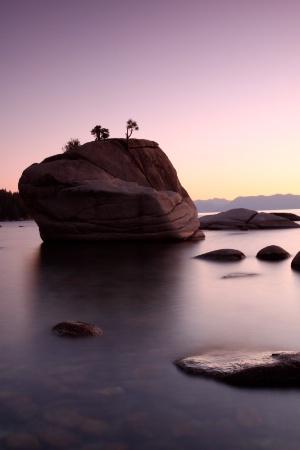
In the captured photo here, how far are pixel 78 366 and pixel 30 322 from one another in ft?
9.11

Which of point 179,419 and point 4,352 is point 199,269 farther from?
point 179,419

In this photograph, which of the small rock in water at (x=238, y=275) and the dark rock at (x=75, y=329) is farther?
the small rock in water at (x=238, y=275)

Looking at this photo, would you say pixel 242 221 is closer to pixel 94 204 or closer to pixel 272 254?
pixel 94 204

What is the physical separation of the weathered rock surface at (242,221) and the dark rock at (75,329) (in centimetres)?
4392

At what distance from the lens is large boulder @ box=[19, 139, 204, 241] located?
25891mm

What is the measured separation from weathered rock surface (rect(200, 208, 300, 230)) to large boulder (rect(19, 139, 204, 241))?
837 inches

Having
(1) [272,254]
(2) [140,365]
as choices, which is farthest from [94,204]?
(2) [140,365]

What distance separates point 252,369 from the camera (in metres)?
5.00

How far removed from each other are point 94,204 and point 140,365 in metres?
20.8

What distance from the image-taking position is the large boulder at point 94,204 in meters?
25.9

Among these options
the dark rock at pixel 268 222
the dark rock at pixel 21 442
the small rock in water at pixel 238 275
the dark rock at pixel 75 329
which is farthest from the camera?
the dark rock at pixel 268 222

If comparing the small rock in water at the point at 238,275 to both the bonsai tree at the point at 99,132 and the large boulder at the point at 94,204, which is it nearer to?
the large boulder at the point at 94,204

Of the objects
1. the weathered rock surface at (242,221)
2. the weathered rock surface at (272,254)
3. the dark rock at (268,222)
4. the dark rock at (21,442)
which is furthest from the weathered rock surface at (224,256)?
the dark rock at (268,222)

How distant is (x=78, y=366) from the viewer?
18.1ft
